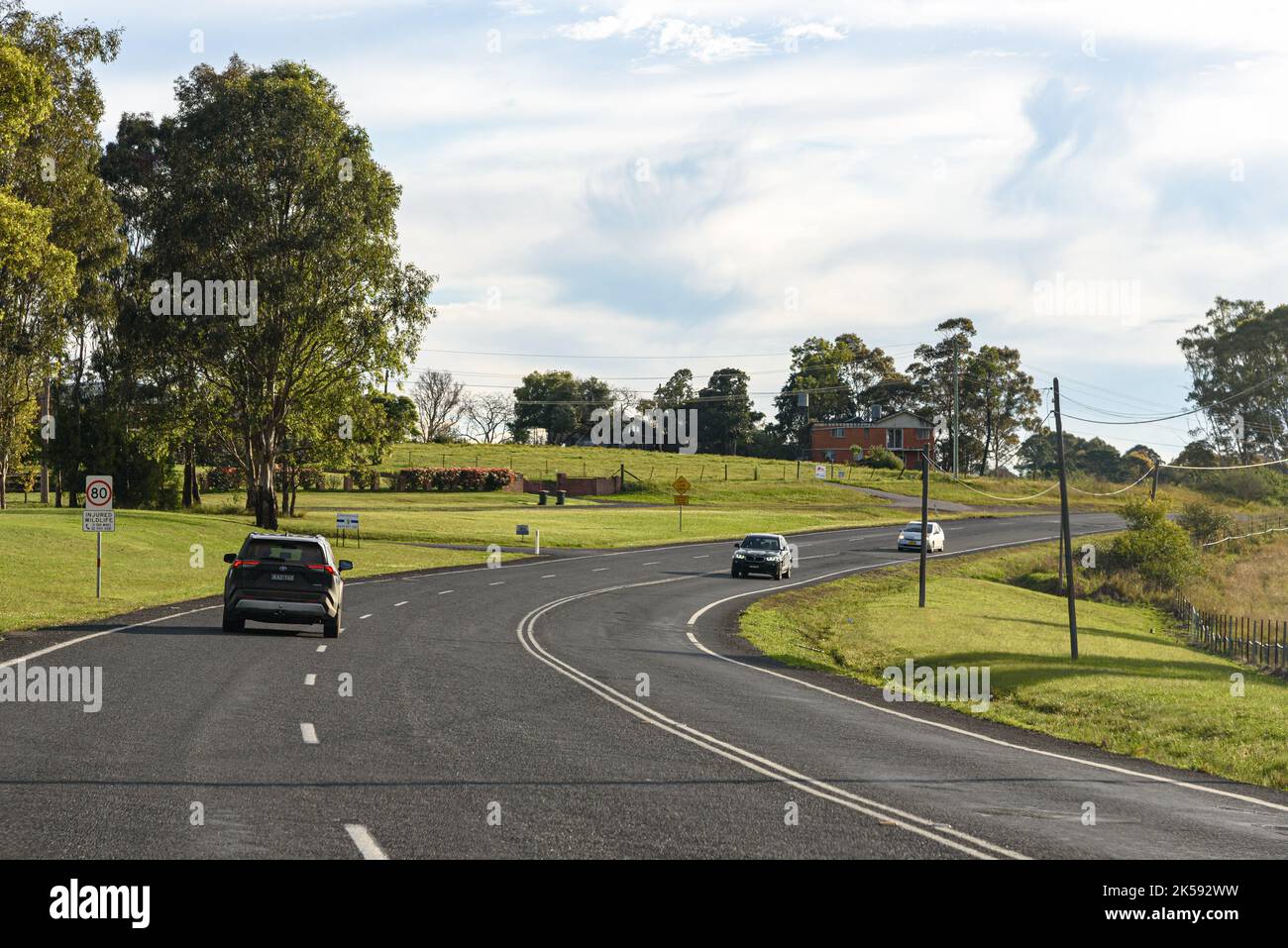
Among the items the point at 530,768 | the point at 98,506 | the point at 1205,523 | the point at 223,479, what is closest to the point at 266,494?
the point at 98,506

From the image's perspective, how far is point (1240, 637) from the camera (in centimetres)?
4228

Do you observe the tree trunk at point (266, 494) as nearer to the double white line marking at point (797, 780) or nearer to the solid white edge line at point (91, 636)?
the solid white edge line at point (91, 636)

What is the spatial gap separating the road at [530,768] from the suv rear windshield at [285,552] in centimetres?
144

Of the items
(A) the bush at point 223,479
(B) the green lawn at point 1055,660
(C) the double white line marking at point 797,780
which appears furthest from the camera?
(A) the bush at point 223,479

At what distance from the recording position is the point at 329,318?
55000 mm

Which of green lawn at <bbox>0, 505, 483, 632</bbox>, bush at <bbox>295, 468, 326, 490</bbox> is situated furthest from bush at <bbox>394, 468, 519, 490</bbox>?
A: green lawn at <bbox>0, 505, 483, 632</bbox>

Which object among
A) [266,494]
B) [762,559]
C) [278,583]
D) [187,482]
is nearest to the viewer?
[278,583]

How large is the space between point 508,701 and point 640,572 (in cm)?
3172

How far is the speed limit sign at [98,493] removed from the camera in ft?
98.4

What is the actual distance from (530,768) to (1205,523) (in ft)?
231

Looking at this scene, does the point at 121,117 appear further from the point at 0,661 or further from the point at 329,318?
the point at 0,661

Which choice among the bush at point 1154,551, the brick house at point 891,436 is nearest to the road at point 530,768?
the bush at point 1154,551

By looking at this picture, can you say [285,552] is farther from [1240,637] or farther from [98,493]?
[1240,637]
